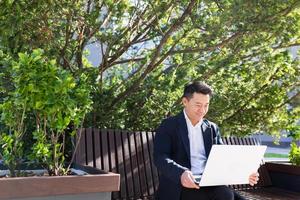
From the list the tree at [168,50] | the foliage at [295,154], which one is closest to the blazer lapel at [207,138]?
the tree at [168,50]

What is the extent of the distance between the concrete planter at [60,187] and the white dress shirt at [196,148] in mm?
721

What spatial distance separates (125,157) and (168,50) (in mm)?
1885

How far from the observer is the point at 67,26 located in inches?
186

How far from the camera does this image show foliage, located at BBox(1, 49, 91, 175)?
2656 mm

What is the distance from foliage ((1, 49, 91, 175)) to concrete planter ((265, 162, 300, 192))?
292 cm

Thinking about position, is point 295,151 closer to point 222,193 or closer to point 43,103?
point 222,193

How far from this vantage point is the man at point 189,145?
2.92 metres

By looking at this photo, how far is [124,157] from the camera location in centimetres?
386

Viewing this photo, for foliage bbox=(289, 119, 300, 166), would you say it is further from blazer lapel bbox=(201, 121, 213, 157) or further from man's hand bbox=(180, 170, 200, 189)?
man's hand bbox=(180, 170, 200, 189)

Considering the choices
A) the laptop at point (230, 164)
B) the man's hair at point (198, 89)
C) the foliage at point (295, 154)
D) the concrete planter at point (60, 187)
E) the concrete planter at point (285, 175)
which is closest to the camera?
the concrete planter at point (60, 187)

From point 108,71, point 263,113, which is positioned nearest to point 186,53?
point 108,71

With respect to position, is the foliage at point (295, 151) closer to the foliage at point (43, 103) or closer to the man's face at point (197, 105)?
the man's face at point (197, 105)

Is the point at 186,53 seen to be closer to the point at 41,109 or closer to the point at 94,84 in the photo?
the point at 94,84

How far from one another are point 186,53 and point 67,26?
1.64 meters
